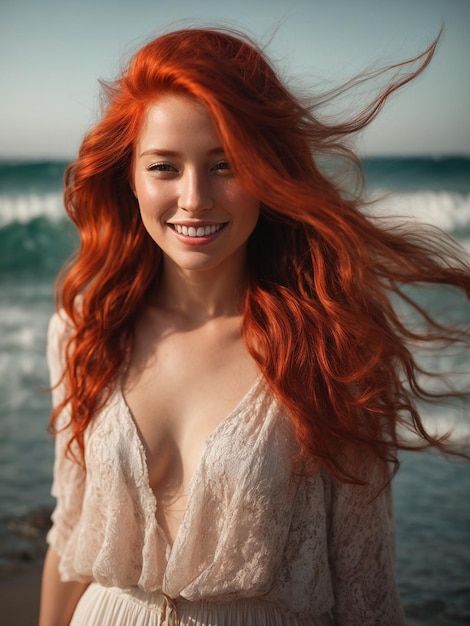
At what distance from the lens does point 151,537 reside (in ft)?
6.27

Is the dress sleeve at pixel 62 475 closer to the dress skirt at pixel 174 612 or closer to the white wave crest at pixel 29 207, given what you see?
the dress skirt at pixel 174 612

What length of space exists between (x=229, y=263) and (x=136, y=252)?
30cm

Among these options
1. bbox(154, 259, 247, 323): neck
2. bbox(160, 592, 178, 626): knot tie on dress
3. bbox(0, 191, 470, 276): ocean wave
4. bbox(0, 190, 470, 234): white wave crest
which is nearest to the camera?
bbox(160, 592, 178, 626): knot tie on dress

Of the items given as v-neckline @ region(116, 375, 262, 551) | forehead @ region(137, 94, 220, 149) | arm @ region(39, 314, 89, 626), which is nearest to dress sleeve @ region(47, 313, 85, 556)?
arm @ region(39, 314, 89, 626)

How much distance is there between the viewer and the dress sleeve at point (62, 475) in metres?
2.22

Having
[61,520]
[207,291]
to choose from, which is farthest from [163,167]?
[61,520]

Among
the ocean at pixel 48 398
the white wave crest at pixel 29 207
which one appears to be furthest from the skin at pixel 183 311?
the white wave crest at pixel 29 207

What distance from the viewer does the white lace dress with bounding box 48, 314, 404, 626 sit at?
186 cm

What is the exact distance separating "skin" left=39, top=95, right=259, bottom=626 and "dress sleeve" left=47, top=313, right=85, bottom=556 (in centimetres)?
6

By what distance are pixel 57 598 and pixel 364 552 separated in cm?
86

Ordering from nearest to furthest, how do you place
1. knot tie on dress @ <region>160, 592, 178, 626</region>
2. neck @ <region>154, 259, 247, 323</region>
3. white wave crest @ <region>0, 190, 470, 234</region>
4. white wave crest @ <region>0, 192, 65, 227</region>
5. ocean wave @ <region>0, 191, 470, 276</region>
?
1. knot tie on dress @ <region>160, 592, 178, 626</region>
2. neck @ <region>154, 259, 247, 323</region>
3. ocean wave @ <region>0, 191, 470, 276</region>
4. white wave crest @ <region>0, 190, 470, 234</region>
5. white wave crest @ <region>0, 192, 65, 227</region>

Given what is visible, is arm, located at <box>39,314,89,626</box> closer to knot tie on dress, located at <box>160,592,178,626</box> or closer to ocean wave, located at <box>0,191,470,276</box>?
knot tie on dress, located at <box>160,592,178,626</box>

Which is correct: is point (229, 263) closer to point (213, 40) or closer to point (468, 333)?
point (213, 40)

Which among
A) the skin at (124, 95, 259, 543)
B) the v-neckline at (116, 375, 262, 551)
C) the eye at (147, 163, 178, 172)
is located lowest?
the v-neckline at (116, 375, 262, 551)
